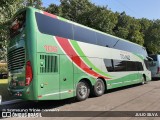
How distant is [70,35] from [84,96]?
2.73 m

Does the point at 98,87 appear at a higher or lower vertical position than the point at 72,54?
lower

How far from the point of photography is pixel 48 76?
306 inches

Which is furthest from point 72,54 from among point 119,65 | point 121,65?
point 121,65

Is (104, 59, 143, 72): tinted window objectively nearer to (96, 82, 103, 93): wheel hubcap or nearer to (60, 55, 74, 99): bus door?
(96, 82, 103, 93): wheel hubcap

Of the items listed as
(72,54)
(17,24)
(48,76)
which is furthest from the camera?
(72,54)

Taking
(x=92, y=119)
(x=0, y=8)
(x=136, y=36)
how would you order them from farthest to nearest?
(x=136, y=36)
(x=0, y=8)
(x=92, y=119)

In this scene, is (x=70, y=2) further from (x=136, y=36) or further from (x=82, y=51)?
(x=82, y=51)

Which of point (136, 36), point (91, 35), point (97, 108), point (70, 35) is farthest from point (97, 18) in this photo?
point (97, 108)

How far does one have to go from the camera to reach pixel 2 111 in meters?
7.82

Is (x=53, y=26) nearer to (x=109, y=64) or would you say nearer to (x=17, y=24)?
(x=17, y=24)

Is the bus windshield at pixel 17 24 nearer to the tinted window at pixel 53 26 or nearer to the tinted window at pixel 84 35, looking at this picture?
the tinted window at pixel 53 26

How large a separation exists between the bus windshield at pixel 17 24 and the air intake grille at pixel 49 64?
4.52ft

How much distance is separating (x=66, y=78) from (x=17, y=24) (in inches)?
109

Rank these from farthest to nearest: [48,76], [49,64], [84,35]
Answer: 1. [84,35]
2. [49,64]
3. [48,76]
